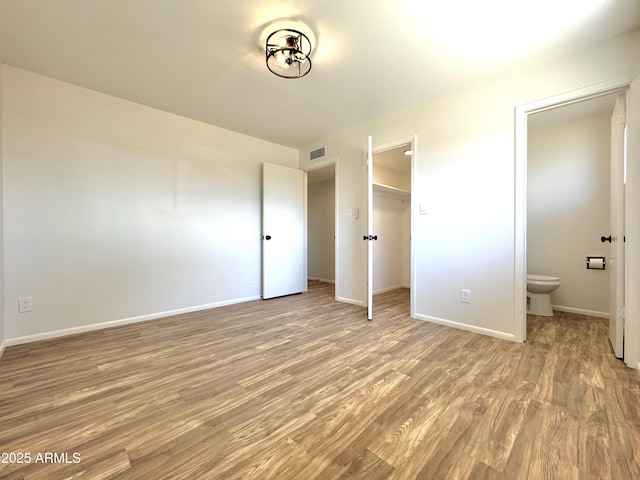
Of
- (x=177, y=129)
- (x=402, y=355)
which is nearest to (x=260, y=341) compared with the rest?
(x=402, y=355)

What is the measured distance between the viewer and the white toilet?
2990 mm

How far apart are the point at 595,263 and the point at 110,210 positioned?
5.24 m

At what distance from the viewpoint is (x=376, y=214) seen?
14.1 ft

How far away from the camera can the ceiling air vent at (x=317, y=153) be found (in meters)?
4.07

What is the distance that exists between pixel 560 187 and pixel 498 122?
5.47 feet

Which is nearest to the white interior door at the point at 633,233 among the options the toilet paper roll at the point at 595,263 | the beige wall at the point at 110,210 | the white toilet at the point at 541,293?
the white toilet at the point at 541,293

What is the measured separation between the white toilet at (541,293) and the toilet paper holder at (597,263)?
1.27ft

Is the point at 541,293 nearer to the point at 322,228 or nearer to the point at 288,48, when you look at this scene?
the point at 288,48

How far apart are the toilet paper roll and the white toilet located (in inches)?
15.2

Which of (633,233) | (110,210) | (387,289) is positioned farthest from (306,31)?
(387,289)

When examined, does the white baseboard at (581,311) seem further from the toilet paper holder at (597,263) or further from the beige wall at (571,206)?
the toilet paper holder at (597,263)

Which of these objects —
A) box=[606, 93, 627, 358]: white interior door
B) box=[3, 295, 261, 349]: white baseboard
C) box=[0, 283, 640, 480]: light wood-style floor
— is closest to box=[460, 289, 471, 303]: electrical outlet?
box=[0, 283, 640, 480]: light wood-style floor

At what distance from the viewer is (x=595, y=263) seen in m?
3.00

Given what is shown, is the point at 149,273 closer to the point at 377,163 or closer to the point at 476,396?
the point at 476,396
